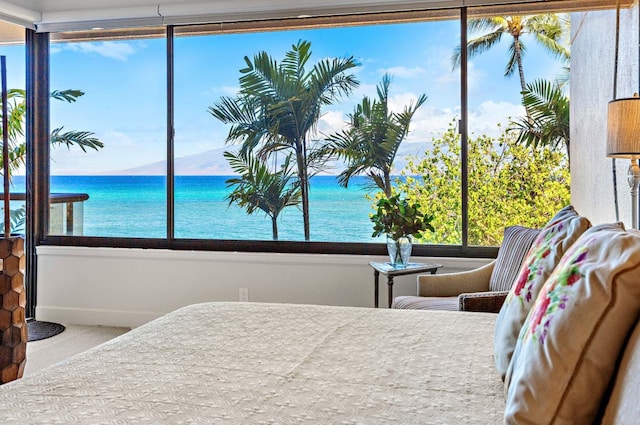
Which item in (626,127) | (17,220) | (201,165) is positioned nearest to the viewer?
(626,127)

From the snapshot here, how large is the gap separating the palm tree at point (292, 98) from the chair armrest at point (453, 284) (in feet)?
4.00

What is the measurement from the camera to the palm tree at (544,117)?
3.93 metres

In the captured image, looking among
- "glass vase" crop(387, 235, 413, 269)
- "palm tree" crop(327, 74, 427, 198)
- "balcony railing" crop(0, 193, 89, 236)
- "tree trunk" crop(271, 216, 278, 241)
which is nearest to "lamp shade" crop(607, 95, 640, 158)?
"glass vase" crop(387, 235, 413, 269)

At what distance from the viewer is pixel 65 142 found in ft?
15.6

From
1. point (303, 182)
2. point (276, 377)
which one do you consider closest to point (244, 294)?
point (303, 182)

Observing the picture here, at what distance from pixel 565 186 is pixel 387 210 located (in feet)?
4.05

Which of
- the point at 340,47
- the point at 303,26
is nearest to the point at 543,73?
the point at 340,47

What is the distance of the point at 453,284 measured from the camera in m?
3.32

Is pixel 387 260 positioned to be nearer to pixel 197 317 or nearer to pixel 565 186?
pixel 565 186

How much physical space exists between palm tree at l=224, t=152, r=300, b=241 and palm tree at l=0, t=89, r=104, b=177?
1.15m

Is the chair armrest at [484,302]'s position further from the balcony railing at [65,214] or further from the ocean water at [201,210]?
the balcony railing at [65,214]

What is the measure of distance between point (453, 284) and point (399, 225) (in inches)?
19.1

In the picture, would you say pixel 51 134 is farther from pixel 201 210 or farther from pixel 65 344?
pixel 65 344

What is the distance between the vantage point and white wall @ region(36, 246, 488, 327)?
4117 mm
